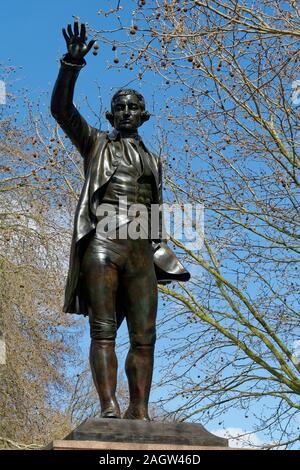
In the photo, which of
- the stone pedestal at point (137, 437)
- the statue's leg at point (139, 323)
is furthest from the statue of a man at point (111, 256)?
the stone pedestal at point (137, 437)

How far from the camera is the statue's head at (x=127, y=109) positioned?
6289 mm

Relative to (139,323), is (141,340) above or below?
below

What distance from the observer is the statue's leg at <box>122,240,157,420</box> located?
5828 mm

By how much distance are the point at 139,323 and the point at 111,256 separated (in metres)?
0.47

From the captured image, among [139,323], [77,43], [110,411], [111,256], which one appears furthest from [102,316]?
[77,43]

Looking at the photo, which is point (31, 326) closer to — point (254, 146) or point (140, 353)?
point (254, 146)

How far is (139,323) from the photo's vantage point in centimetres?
588

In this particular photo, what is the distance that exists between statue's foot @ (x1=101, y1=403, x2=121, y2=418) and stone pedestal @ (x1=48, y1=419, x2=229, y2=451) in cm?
18

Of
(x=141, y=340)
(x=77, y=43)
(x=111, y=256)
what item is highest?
(x=77, y=43)

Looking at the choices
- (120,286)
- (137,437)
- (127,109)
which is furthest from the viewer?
(127,109)

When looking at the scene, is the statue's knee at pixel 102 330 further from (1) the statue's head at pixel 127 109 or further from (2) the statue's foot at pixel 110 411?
Result: (1) the statue's head at pixel 127 109

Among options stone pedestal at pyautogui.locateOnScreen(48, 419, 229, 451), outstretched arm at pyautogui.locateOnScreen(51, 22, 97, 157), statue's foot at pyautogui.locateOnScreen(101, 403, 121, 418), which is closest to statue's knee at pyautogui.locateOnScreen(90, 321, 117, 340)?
statue's foot at pyautogui.locateOnScreen(101, 403, 121, 418)

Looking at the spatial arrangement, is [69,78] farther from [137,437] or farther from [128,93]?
[137,437]

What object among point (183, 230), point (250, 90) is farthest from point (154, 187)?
point (183, 230)
